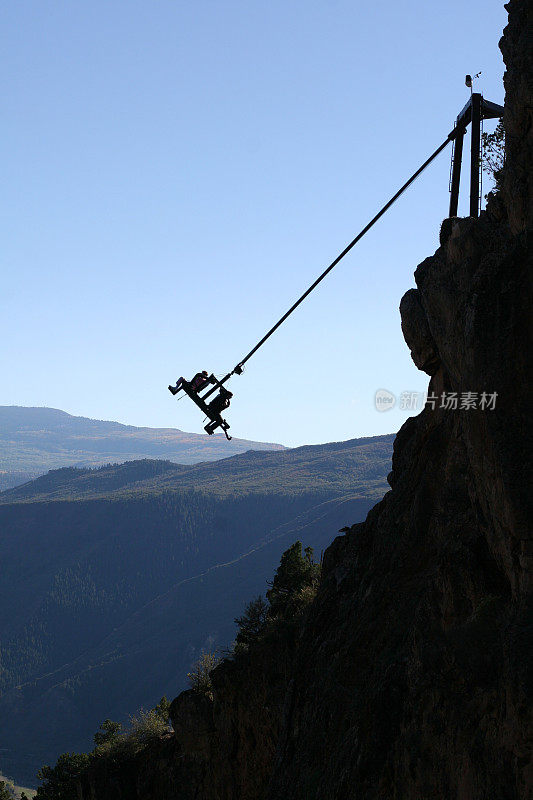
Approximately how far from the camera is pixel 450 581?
1627 centimetres

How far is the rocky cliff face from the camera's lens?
44.1ft

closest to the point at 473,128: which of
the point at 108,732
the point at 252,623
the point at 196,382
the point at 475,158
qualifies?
the point at 475,158

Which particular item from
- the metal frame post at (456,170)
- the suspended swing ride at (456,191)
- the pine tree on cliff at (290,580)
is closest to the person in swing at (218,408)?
the suspended swing ride at (456,191)

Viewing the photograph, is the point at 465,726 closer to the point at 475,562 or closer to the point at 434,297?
the point at 475,562

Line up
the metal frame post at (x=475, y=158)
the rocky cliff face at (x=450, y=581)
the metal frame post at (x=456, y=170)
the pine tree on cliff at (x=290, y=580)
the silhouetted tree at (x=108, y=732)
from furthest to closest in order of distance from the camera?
1. the silhouetted tree at (x=108, y=732)
2. the pine tree on cliff at (x=290, y=580)
3. the metal frame post at (x=456, y=170)
4. the metal frame post at (x=475, y=158)
5. the rocky cliff face at (x=450, y=581)

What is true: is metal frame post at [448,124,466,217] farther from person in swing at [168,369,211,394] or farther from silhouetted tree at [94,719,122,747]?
silhouetted tree at [94,719,122,747]

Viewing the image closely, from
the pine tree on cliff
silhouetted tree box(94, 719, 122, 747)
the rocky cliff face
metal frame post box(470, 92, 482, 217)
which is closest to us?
the rocky cliff face

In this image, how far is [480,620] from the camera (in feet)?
47.6

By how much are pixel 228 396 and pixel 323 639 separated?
845 centimetres

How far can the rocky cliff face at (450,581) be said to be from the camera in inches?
529

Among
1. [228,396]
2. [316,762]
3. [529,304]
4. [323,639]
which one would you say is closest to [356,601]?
[323,639]

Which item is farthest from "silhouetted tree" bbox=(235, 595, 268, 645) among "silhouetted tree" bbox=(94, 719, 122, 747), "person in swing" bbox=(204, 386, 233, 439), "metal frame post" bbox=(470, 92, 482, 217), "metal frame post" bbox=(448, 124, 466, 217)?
"metal frame post" bbox=(470, 92, 482, 217)

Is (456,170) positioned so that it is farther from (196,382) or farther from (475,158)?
(196,382)

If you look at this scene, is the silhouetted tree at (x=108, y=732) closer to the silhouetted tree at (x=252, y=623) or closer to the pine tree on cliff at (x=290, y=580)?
the silhouetted tree at (x=252, y=623)
